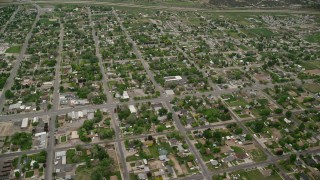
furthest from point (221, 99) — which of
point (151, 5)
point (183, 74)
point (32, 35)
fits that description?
point (151, 5)

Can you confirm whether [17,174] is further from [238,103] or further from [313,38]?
[313,38]

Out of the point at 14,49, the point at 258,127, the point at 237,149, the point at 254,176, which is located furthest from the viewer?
the point at 14,49

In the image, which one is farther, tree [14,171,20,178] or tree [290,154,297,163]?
tree [290,154,297,163]

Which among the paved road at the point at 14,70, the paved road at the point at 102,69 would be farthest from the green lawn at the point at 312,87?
the paved road at the point at 14,70

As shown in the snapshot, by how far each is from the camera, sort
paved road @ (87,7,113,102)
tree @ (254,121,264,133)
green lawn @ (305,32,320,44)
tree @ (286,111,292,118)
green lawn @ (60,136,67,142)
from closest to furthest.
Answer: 1. green lawn @ (60,136,67,142)
2. tree @ (254,121,264,133)
3. tree @ (286,111,292,118)
4. paved road @ (87,7,113,102)
5. green lawn @ (305,32,320,44)

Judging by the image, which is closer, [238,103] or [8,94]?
[8,94]

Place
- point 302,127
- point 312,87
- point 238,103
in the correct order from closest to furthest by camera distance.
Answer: point 302,127
point 238,103
point 312,87

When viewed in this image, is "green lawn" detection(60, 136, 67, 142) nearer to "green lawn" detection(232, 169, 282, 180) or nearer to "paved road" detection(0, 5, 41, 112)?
"paved road" detection(0, 5, 41, 112)

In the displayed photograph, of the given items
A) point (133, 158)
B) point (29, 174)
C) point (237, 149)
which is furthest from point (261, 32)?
point (29, 174)

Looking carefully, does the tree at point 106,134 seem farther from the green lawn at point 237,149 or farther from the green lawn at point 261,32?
the green lawn at point 261,32

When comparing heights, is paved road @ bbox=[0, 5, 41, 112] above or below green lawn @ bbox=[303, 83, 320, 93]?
above

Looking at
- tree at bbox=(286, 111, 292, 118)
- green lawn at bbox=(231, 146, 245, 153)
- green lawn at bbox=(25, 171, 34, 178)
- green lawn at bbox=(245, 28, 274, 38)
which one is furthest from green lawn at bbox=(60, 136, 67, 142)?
green lawn at bbox=(245, 28, 274, 38)

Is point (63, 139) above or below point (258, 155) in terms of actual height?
above
